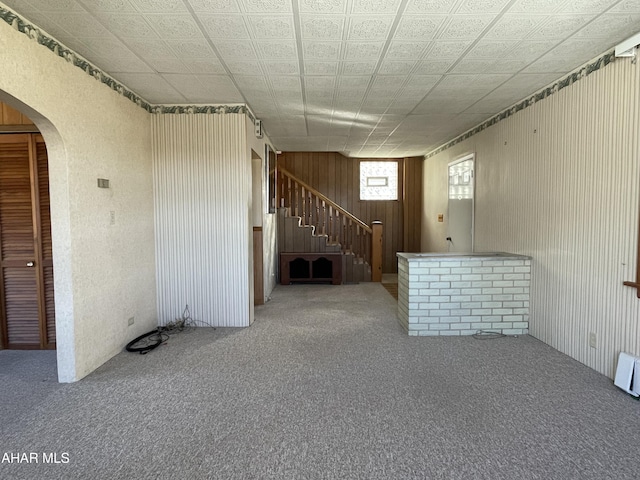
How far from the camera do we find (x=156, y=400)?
2.68 meters

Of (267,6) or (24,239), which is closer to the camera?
(267,6)

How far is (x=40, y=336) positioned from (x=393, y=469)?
3.89m

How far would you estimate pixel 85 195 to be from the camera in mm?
3121

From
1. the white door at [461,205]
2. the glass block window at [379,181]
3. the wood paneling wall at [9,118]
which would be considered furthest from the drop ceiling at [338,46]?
the glass block window at [379,181]

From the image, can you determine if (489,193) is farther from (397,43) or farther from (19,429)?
(19,429)

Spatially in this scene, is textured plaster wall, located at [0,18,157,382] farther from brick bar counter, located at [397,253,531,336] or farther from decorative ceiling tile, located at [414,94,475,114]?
decorative ceiling tile, located at [414,94,475,114]

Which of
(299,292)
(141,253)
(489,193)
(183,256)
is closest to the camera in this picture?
(141,253)

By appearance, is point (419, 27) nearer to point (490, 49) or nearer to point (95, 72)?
point (490, 49)

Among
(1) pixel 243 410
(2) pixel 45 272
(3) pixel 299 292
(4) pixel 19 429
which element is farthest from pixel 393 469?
(3) pixel 299 292

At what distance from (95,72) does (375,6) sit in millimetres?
2685

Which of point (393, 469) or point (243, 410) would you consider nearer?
point (393, 469)

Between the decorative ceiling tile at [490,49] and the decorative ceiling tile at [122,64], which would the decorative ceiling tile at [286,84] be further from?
the decorative ceiling tile at [490,49]

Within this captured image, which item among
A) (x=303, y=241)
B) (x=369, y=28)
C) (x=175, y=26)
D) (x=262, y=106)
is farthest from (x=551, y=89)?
(x=303, y=241)

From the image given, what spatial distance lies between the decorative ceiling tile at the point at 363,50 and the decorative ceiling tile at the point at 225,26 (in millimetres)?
856
